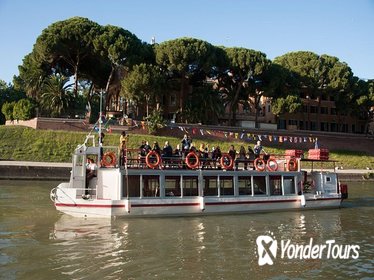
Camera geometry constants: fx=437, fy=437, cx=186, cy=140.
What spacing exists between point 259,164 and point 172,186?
5276 millimetres

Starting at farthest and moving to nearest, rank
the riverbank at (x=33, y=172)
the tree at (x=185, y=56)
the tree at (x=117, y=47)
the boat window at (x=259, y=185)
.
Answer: the tree at (x=185, y=56) < the tree at (x=117, y=47) < the riverbank at (x=33, y=172) < the boat window at (x=259, y=185)

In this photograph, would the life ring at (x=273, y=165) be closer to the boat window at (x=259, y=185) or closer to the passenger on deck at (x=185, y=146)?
the boat window at (x=259, y=185)

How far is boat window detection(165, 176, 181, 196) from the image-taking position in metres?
21.1

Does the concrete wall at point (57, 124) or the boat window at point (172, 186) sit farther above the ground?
the concrete wall at point (57, 124)

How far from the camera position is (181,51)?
56.6 metres

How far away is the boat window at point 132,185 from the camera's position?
795 inches

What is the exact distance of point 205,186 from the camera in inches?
862

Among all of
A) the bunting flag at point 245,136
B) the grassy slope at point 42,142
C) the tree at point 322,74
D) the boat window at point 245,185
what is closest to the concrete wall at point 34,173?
the grassy slope at point 42,142

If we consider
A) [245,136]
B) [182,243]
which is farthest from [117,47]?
[182,243]

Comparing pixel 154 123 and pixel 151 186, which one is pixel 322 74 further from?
pixel 151 186

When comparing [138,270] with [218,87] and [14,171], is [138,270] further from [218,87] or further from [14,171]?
[218,87]

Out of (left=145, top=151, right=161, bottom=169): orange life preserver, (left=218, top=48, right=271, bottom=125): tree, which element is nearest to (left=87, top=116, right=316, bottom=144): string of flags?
(left=218, top=48, right=271, bottom=125): tree

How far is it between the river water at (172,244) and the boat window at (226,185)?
135 cm

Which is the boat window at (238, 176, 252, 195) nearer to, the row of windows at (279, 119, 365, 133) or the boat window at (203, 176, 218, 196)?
the boat window at (203, 176, 218, 196)
